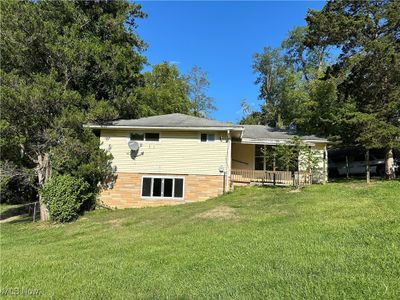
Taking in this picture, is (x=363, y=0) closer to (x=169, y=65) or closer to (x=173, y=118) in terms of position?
(x=173, y=118)

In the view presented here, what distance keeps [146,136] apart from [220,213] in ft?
25.4

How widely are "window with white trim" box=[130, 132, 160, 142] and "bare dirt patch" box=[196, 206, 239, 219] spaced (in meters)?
6.49

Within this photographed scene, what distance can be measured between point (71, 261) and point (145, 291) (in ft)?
11.4

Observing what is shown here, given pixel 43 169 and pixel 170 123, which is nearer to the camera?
pixel 43 169

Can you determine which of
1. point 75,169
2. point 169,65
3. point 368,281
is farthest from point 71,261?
point 169,65

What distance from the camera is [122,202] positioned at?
18.4m

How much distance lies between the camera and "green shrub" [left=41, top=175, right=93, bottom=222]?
15766mm

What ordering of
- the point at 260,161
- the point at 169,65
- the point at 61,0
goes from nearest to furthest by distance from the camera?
the point at 61,0
the point at 260,161
the point at 169,65

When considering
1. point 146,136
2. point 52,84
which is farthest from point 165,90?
point 52,84

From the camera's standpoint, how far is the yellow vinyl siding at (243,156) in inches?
874

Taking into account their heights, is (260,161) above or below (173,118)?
below

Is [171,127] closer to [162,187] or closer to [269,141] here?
[162,187]

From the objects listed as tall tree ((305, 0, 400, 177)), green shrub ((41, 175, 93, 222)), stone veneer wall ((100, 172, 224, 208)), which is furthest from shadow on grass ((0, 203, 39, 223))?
tall tree ((305, 0, 400, 177))

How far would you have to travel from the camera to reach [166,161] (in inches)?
730
